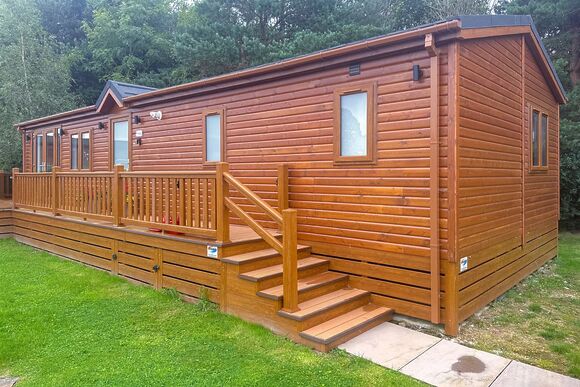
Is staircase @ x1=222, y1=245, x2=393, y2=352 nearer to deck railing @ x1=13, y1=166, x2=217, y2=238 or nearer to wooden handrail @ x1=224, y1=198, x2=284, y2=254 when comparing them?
wooden handrail @ x1=224, y1=198, x2=284, y2=254

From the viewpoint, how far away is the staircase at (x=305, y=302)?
3.85 meters

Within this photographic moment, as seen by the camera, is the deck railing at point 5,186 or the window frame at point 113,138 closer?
the window frame at point 113,138

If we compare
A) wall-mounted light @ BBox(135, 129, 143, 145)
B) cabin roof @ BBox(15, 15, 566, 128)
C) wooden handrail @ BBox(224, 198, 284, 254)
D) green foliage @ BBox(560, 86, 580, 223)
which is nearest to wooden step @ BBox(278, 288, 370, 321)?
wooden handrail @ BBox(224, 198, 284, 254)

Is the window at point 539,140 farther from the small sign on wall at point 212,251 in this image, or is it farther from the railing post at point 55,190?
the railing post at point 55,190

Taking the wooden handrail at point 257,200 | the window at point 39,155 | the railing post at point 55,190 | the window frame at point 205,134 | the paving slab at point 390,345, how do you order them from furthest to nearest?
the window at point 39,155 < the railing post at point 55,190 < the window frame at point 205,134 < the wooden handrail at point 257,200 < the paving slab at point 390,345

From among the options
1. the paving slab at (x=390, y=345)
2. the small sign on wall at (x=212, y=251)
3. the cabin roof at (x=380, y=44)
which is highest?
the cabin roof at (x=380, y=44)

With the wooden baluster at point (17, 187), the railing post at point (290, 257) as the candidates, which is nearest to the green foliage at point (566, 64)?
the railing post at point (290, 257)

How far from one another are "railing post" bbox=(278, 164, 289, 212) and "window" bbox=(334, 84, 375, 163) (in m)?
0.78

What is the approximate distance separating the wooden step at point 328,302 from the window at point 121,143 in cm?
554

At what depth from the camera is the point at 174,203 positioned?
505 cm

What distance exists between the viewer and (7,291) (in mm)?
5199

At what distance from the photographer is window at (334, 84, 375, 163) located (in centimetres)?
469

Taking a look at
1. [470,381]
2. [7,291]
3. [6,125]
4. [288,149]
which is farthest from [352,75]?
[6,125]

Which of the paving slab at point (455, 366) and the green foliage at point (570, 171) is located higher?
the green foliage at point (570, 171)
